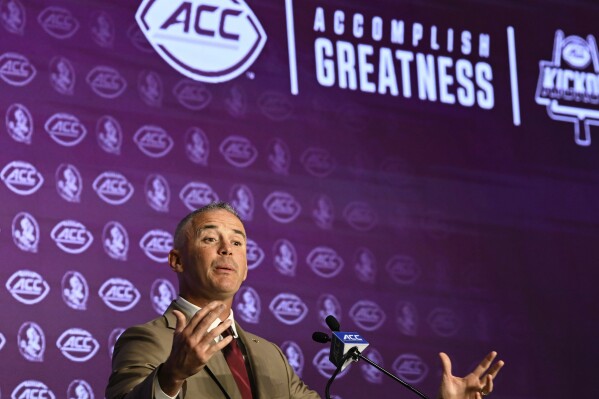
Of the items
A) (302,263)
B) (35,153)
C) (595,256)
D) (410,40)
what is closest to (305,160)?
(302,263)

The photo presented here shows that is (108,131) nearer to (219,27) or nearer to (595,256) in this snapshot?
(219,27)

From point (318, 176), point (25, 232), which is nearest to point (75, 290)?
point (25, 232)

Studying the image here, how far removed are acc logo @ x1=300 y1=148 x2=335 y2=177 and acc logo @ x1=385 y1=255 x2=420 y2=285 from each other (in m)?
0.53

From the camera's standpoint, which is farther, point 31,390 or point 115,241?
point 115,241

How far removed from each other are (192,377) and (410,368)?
2032mm

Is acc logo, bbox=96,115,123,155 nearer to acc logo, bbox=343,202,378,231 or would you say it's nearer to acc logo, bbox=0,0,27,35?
acc logo, bbox=0,0,27,35

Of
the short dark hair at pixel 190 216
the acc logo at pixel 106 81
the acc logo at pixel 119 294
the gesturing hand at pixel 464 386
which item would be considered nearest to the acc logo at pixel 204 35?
the acc logo at pixel 106 81

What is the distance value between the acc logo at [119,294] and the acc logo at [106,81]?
82 cm

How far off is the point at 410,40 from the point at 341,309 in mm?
1466

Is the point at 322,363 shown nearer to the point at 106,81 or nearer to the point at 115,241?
the point at 115,241

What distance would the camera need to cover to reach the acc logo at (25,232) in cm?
438

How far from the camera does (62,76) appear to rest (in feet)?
15.0

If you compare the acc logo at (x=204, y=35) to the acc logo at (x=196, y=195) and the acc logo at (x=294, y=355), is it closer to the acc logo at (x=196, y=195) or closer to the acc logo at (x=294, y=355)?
the acc logo at (x=196, y=195)

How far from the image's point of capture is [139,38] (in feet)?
15.6
